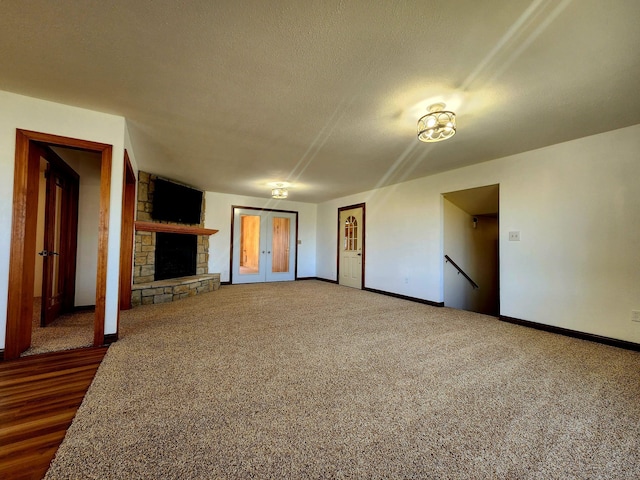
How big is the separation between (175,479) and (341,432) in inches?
32.0

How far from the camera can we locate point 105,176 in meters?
2.76

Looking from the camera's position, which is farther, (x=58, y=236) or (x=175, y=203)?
(x=175, y=203)

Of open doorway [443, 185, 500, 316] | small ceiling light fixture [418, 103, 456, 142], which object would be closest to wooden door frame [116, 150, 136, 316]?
small ceiling light fixture [418, 103, 456, 142]

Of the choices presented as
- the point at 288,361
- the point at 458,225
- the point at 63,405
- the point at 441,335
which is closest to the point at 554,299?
the point at 441,335

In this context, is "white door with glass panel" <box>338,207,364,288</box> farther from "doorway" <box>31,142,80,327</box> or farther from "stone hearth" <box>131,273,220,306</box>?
"doorway" <box>31,142,80,327</box>

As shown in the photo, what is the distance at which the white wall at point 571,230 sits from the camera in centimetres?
299

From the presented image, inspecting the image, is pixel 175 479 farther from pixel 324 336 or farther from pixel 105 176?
pixel 105 176

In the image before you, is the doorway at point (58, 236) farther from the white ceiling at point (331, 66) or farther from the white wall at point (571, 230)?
the white wall at point (571, 230)

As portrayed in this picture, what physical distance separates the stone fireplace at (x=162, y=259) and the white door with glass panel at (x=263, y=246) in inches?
43.3

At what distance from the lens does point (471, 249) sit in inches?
223

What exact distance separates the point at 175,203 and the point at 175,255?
3.71ft

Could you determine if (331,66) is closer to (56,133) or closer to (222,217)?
(56,133)

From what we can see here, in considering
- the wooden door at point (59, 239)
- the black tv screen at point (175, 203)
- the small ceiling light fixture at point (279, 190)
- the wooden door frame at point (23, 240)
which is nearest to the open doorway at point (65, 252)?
the wooden door at point (59, 239)

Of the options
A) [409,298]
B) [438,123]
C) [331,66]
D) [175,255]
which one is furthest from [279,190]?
[331,66]
